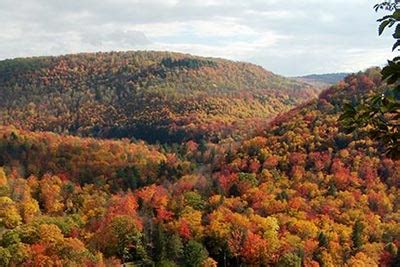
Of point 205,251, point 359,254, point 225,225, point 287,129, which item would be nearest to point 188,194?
point 225,225

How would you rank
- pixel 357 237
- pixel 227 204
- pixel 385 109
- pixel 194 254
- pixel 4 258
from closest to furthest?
pixel 385 109
pixel 4 258
pixel 194 254
pixel 357 237
pixel 227 204

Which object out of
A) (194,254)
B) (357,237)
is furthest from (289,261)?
(357,237)

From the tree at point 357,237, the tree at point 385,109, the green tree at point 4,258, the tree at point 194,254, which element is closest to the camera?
the tree at point 385,109

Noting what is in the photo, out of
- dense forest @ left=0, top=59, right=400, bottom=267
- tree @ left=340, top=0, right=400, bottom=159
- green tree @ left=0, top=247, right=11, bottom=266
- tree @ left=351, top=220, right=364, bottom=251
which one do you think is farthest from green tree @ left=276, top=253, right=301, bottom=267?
tree @ left=340, top=0, right=400, bottom=159

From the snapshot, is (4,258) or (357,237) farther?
(357,237)

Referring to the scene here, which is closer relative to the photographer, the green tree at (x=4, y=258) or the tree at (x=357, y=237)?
the green tree at (x=4, y=258)

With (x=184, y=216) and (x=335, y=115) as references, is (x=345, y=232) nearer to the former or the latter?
(x=184, y=216)

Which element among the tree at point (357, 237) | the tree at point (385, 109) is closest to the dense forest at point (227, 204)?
the tree at point (357, 237)

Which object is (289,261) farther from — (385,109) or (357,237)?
(385,109)

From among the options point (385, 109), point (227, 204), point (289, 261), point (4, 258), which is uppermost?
point (385, 109)

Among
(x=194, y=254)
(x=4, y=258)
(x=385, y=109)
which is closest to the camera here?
(x=385, y=109)

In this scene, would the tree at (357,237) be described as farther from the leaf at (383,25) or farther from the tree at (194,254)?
the leaf at (383,25)
